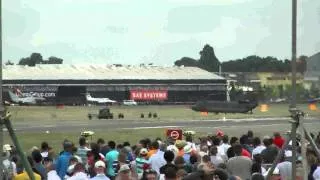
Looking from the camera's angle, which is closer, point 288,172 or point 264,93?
point 288,172

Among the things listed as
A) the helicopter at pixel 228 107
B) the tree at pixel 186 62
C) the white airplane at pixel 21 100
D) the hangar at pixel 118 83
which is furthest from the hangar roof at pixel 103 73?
the helicopter at pixel 228 107

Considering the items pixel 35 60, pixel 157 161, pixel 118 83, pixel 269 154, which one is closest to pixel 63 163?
pixel 157 161

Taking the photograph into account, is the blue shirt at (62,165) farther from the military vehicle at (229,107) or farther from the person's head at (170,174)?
the military vehicle at (229,107)

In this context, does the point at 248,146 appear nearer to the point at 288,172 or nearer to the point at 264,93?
the point at 288,172

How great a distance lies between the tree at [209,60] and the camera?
18612 cm

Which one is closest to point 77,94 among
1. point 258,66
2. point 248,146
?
point 258,66

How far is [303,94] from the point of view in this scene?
7.53 m

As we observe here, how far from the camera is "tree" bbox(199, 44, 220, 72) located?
186 metres

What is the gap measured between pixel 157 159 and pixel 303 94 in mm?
5093

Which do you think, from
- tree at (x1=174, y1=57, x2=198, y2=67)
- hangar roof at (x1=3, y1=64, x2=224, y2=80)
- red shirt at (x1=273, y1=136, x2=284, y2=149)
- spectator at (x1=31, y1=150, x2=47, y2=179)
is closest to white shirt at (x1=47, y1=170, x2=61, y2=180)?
spectator at (x1=31, y1=150, x2=47, y2=179)

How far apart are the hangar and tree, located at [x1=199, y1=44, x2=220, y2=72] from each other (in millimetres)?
36223

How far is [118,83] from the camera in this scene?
14112 cm

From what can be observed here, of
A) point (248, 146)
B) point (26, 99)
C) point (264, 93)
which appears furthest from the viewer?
point (26, 99)

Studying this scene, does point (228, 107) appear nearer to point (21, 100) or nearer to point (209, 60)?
point (21, 100)
